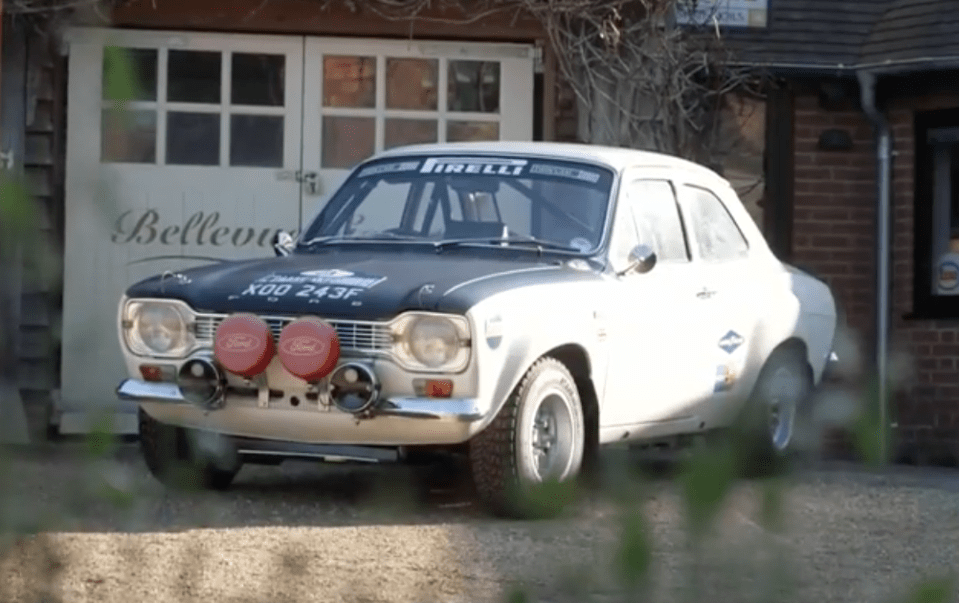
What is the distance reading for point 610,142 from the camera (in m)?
10.8

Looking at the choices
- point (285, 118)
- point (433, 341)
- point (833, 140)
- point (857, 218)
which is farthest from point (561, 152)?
point (857, 218)

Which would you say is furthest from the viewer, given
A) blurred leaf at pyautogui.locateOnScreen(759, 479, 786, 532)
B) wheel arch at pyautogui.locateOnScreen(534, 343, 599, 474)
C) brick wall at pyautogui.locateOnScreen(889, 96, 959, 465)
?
brick wall at pyautogui.locateOnScreen(889, 96, 959, 465)

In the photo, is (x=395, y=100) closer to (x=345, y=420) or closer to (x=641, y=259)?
(x=641, y=259)

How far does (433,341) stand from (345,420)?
0.39m

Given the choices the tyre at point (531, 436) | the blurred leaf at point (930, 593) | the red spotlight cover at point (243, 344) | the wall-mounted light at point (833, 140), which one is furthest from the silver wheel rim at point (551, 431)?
the wall-mounted light at point (833, 140)

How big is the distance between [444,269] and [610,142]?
460 centimetres

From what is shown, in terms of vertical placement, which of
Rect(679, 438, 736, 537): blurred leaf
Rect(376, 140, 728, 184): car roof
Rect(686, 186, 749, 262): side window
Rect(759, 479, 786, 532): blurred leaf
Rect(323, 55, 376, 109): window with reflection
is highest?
Rect(323, 55, 376, 109): window with reflection

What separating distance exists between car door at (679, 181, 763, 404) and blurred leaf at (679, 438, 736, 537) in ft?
19.2

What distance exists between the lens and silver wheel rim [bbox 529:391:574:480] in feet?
20.9

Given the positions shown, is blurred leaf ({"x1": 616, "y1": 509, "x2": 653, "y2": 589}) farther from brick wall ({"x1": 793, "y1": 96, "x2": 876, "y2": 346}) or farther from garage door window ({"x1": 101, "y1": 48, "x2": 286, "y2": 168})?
brick wall ({"x1": 793, "y1": 96, "x2": 876, "y2": 346})

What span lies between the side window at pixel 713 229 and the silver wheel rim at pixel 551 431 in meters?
1.40

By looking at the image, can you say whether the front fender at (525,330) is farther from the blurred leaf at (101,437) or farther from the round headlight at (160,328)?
the blurred leaf at (101,437)

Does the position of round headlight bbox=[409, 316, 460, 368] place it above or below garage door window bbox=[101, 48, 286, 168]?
below

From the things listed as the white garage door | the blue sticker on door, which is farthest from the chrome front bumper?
the white garage door
